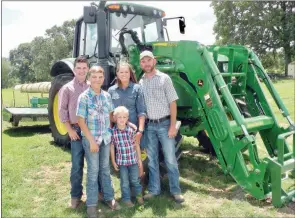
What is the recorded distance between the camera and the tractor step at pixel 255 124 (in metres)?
4.10

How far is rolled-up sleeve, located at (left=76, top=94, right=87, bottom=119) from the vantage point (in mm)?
3457

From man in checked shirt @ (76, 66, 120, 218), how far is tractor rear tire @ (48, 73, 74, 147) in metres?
2.72

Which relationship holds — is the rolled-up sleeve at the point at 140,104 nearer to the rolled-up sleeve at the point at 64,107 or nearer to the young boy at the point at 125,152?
the young boy at the point at 125,152

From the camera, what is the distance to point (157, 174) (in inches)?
164

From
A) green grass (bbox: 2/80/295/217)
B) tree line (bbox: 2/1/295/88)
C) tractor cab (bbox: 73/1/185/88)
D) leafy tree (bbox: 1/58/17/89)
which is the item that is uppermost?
tree line (bbox: 2/1/295/88)

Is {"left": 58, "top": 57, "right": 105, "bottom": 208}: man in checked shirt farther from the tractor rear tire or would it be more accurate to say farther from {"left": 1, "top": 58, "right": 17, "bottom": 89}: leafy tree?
{"left": 1, "top": 58, "right": 17, "bottom": 89}: leafy tree

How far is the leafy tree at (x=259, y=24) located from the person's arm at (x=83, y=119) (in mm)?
32369

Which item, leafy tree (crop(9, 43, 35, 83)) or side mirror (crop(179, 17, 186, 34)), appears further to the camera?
leafy tree (crop(9, 43, 35, 83))

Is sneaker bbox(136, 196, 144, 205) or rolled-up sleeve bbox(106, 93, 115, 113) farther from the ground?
rolled-up sleeve bbox(106, 93, 115, 113)

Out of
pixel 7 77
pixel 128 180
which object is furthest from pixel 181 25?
pixel 7 77

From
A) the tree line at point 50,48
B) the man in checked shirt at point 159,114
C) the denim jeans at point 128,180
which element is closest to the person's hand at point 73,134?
the denim jeans at point 128,180

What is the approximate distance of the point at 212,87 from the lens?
4.26 m

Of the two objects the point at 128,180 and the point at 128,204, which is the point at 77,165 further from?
the point at 128,204

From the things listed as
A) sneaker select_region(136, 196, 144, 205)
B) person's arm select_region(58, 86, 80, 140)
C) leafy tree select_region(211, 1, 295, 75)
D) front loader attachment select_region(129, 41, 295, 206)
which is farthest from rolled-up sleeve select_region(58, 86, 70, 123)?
leafy tree select_region(211, 1, 295, 75)
